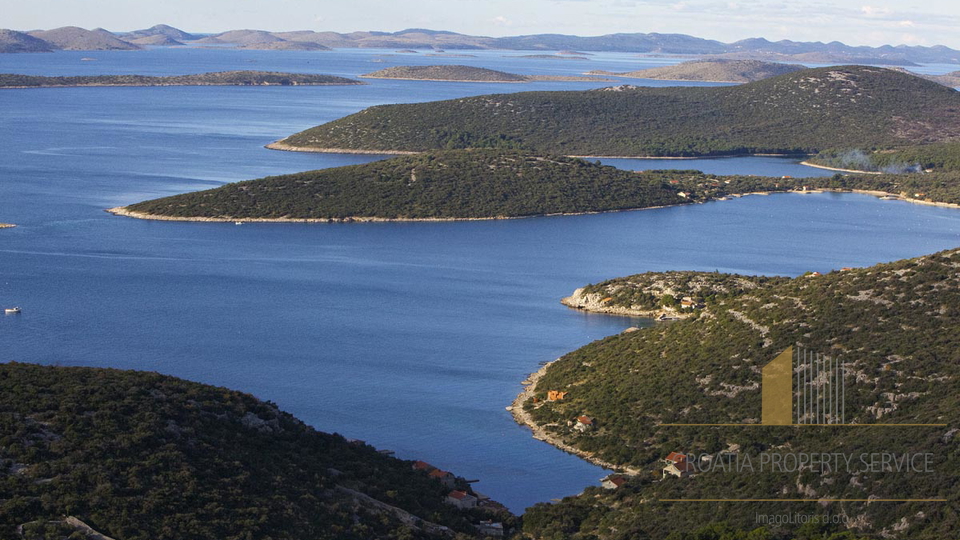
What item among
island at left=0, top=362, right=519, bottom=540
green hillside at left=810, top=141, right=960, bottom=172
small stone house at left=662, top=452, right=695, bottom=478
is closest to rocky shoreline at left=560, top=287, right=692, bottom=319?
small stone house at left=662, top=452, right=695, bottom=478

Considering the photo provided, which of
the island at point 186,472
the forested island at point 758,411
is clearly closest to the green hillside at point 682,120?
the forested island at point 758,411

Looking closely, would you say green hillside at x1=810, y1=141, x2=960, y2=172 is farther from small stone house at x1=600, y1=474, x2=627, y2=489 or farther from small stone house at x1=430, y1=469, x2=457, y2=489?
small stone house at x1=430, y1=469, x2=457, y2=489

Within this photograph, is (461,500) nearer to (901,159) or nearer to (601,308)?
(601,308)

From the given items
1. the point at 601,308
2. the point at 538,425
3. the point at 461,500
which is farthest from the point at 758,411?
the point at 601,308

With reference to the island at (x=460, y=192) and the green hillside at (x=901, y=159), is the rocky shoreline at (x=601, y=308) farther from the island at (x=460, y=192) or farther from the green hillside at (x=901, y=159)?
the green hillside at (x=901, y=159)

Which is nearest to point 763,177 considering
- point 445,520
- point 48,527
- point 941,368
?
point 941,368

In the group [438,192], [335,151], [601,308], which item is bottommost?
[601,308]

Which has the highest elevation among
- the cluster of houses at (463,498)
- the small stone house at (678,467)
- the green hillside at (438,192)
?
the green hillside at (438,192)
